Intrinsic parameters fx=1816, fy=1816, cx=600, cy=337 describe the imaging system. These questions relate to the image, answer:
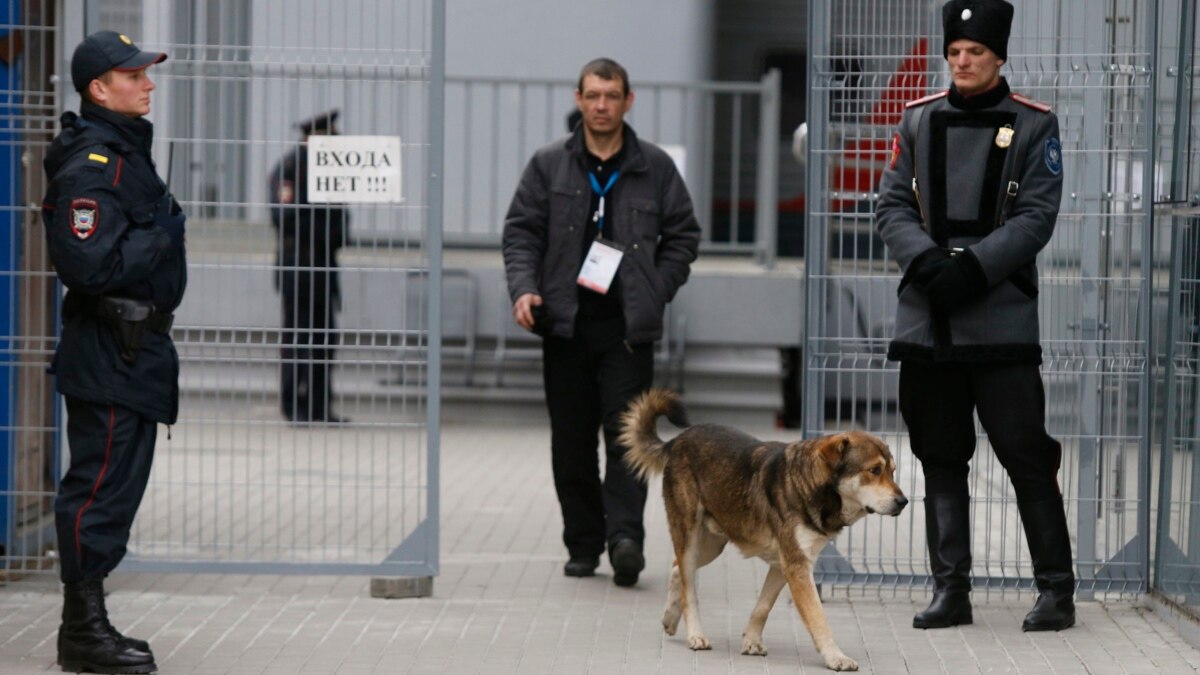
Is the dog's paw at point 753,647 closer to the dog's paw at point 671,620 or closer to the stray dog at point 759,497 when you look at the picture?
the stray dog at point 759,497

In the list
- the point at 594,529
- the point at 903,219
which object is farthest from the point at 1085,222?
the point at 594,529

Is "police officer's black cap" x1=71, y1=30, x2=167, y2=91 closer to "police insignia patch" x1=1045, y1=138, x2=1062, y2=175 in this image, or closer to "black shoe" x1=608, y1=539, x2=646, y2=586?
"black shoe" x1=608, y1=539, x2=646, y2=586

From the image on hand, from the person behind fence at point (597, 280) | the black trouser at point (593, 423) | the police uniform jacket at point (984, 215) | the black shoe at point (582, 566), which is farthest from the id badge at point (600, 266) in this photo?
the police uniform jacket at point (984, 215)

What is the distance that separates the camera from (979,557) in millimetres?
7160

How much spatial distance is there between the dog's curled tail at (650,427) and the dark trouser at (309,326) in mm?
1317

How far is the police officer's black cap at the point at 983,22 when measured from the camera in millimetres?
5926

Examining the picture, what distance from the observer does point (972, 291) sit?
594 centimetres

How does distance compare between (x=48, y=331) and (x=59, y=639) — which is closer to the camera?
(x=59, y=639)

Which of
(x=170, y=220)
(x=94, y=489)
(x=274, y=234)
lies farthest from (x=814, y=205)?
(x=94, y=489)

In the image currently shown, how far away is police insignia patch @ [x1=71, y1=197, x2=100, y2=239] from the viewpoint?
5301 millimetres

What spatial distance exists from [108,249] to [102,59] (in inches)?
23.6

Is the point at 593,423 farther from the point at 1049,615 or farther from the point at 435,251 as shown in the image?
the point at 1049,615

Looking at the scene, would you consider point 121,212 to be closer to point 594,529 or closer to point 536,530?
point 594,529

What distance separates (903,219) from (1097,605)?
169cm
